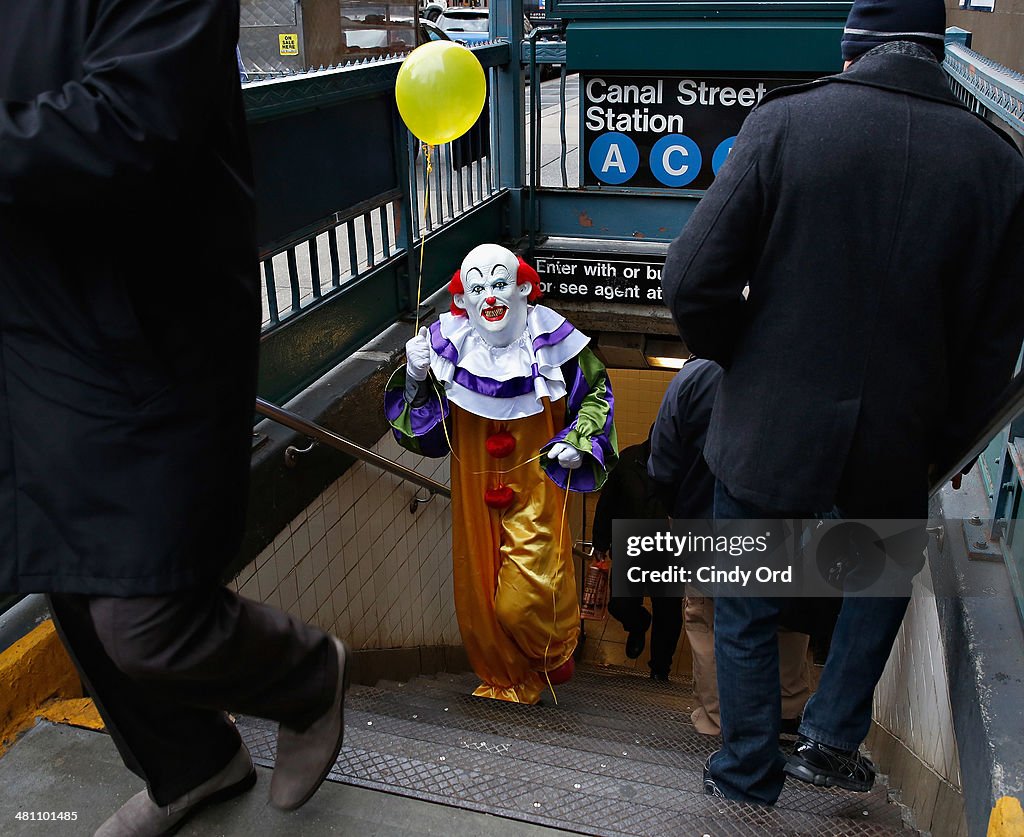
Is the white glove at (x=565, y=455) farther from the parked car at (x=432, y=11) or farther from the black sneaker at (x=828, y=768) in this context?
the parked car at (x=432, y=11)

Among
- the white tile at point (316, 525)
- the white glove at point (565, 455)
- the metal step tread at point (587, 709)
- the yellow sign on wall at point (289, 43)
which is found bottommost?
the metal step tread at point (587, 709)

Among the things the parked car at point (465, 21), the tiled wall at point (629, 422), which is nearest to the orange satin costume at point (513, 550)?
the tiled wall at point (629, 422)

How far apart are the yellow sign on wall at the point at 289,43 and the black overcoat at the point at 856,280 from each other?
970 cm

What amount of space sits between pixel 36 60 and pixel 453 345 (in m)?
2.10

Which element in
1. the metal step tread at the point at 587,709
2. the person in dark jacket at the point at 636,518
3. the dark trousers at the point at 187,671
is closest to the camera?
the dark trousers at the point at 187,671

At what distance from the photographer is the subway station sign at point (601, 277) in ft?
17.7

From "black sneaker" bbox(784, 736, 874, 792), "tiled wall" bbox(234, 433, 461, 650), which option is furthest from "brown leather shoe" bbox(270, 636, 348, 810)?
"tiled wall" bbox(234, 433, 461, 650)

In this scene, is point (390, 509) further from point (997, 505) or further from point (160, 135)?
point (160, 135)

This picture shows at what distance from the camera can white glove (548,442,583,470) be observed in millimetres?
3303

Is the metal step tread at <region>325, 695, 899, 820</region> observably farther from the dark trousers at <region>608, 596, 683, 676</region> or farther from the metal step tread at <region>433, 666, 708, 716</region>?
the dark trousers at <region>608, 596, 683, 676</region>

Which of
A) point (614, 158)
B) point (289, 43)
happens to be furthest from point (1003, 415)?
point (289, 43)

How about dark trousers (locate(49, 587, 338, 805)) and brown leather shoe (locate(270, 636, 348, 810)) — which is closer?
dark trousers (locate(49, 587, 338, 805))

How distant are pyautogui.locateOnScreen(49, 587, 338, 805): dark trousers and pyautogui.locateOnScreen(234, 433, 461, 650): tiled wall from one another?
1303 millimetres

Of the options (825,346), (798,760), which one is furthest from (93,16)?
(798,760)
